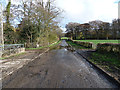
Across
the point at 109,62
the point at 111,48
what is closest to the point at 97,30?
the point at 111,48

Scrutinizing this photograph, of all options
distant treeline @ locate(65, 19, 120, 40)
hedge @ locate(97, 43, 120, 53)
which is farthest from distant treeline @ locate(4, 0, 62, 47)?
distant treeline @ locate(65, 19, 120, 40)

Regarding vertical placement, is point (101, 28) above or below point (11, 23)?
above

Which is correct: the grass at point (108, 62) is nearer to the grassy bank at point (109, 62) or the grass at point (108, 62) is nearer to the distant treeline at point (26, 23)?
the grassy bank at point (109, 62)

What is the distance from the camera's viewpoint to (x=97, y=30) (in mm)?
49906

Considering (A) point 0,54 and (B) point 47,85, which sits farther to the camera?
(A) point 0,54

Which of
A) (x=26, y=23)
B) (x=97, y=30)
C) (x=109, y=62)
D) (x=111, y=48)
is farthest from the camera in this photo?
(x=97, y=30)

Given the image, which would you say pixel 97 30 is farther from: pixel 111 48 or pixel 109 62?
pixel 109 62

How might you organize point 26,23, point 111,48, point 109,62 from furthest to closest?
point 26,23, point 111,48, point 109,62

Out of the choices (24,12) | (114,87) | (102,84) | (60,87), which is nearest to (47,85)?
(60,87)

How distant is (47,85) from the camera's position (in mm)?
2791

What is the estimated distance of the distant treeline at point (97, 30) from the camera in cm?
4231

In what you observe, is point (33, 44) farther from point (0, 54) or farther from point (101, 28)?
point (101, 28)

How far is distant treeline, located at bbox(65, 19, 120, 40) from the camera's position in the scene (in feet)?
139

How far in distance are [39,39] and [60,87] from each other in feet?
46.3
